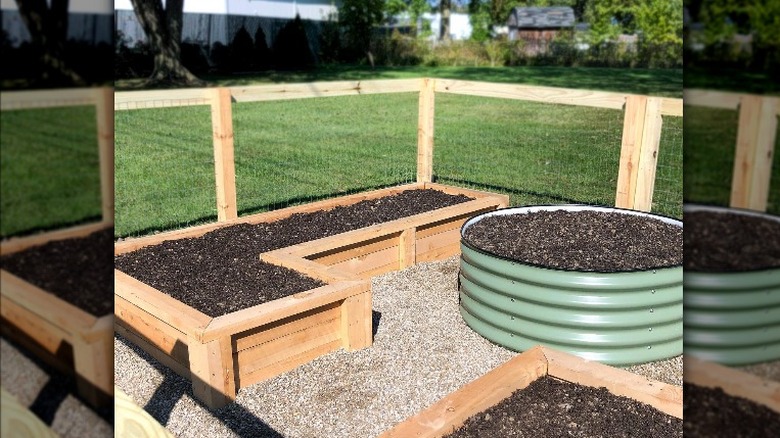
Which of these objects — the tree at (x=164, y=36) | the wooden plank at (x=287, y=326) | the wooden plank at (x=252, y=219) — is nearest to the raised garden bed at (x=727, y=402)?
the wooden plank at (x=287, y=326)

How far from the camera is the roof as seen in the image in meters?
49.3

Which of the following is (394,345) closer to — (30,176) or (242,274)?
(242,274)

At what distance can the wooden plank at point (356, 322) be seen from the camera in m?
4.13

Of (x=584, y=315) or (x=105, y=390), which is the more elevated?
(x=105, y=390)

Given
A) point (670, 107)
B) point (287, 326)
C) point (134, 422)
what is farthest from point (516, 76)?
point (134, 422)

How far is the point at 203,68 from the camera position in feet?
82.0

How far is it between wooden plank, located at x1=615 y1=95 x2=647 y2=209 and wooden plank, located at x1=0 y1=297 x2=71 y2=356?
17.5 ft

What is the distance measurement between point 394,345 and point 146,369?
1.46 metres

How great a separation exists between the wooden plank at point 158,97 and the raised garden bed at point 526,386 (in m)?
3.29

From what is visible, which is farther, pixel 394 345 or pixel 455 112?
pixel 455 112

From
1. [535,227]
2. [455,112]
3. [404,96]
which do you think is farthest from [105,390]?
[404,96]

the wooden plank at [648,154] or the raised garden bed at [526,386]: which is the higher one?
the wooden plank at [648,154]

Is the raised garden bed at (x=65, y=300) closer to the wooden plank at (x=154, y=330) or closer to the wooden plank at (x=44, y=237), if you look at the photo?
the wooden plank at (x=44, y=237)

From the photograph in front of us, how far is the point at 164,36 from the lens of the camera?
20844mm
